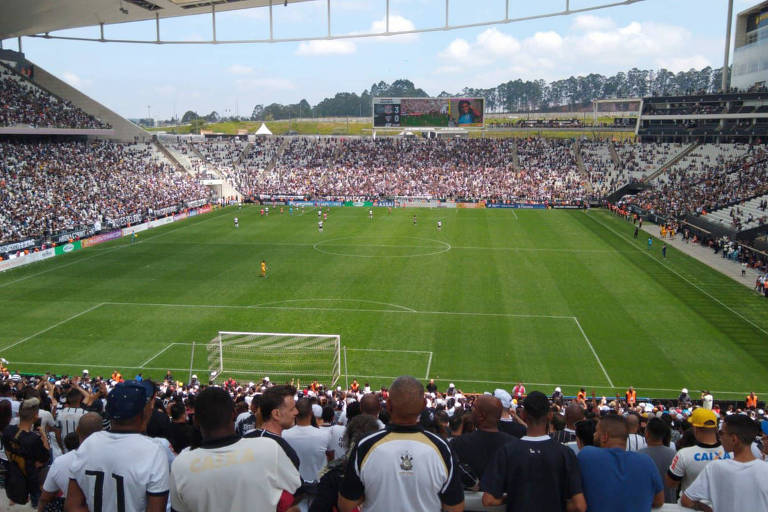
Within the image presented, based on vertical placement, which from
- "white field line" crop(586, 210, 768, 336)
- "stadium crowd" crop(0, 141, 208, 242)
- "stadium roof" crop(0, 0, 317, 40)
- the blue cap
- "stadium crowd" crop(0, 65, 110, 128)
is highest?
"stadium roof" crop(0, 0, 317, 40)

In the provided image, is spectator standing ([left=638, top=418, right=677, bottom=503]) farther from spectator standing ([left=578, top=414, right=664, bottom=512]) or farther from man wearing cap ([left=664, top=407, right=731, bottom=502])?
spectator standing ([left=578, top=414, right=664, bottom=512])

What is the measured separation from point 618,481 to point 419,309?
2643cm

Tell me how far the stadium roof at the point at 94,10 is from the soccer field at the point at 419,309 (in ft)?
45.7

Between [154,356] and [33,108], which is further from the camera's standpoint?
[33,108]

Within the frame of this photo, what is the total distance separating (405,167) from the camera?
85.5 meters

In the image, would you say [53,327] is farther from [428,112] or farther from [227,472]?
[428,112]

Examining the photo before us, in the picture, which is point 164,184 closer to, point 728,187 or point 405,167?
point 405,167

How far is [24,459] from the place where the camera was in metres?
7.16

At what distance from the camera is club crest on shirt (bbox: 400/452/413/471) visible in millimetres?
4223

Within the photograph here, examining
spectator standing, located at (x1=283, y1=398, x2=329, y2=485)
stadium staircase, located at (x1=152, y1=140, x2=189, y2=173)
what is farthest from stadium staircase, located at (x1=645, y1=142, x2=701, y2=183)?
spectator standing, located at (x1=283, y1=398, x2=329, y2=485)

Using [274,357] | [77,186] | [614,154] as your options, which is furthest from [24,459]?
[614,154]

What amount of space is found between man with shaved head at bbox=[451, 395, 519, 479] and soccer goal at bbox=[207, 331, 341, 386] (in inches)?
666

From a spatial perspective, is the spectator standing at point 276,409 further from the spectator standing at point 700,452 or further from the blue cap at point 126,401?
the spectator standing at point 700,452

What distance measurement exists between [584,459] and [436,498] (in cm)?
127
